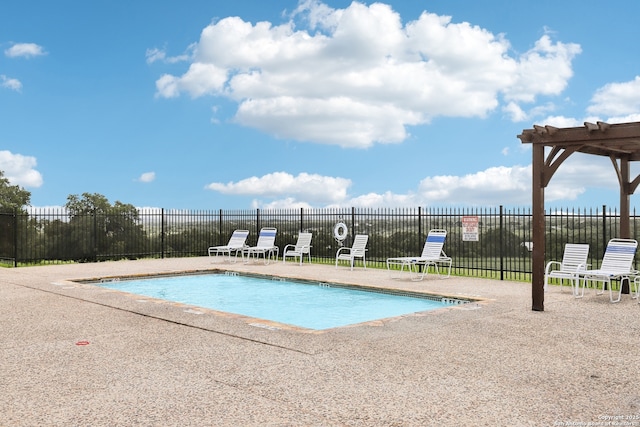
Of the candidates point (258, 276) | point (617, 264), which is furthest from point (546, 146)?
point (258, 276)

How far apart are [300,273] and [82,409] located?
9.18m

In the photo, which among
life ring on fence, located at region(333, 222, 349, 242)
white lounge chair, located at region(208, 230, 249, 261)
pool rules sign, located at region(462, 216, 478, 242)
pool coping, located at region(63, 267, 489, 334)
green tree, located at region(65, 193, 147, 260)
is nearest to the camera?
pool coping, located at region(63, 267, 489, 334)

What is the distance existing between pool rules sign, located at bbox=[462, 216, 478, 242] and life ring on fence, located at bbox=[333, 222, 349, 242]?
4.16 meters

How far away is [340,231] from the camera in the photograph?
15.9m

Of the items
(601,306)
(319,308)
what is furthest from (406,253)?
(601,306)

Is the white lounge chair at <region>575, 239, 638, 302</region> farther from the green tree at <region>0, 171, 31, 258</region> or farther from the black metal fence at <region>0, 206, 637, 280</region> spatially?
the green tree at <region>0, 171, 31, 258</region>

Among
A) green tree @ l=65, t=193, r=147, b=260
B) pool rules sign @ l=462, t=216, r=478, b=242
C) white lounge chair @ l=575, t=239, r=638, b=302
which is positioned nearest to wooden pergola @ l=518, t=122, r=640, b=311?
white lounge chair @ l=575, t=239, r=638, b=302

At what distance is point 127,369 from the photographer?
4.62 meters

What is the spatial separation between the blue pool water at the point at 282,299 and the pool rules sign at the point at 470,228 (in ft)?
10.2

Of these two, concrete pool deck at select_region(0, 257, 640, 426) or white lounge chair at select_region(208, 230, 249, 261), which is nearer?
concrete pool deck at select_region(0, 257, 640, 426)

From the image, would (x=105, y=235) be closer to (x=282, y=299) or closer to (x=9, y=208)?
(x=9, y=208)

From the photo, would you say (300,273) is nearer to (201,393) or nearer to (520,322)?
(520,322)

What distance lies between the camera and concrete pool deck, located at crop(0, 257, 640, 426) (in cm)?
354

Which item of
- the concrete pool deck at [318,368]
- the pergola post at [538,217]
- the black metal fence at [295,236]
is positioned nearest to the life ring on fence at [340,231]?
the black metal fence at [295,236]
